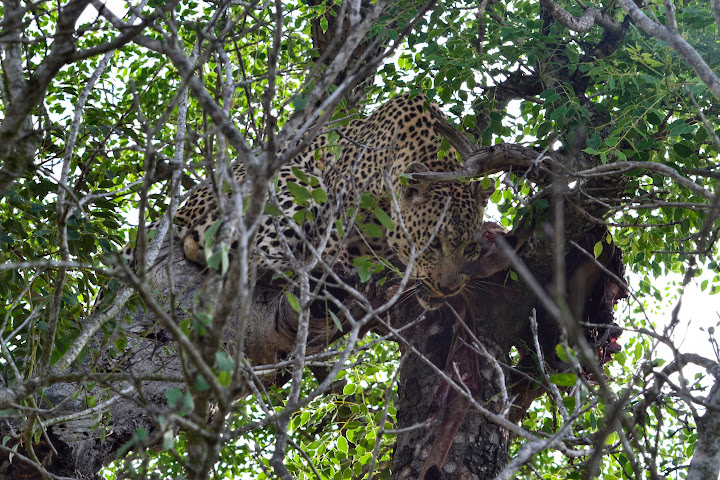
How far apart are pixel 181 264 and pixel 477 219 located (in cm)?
230

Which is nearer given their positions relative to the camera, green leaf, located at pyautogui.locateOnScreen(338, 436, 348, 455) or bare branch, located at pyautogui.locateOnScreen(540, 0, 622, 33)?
bare branch, located at pyautogui.locateOnScreen(540, 0, 622, 33)

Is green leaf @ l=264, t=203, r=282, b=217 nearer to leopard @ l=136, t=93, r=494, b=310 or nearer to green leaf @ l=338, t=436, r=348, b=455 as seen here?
leopard @ l=136, t=93, r=494, b=310

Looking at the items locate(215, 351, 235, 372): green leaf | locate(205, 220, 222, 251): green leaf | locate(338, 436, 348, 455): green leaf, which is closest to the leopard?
locate(338, 436, 348, 455): green leaf

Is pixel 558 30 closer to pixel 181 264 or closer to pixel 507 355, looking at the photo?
pixel 507 355

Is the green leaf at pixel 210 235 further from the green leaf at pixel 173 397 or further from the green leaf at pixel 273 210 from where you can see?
the green leaf at pixel 273 210

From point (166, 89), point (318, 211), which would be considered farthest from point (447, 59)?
point (166, 89)

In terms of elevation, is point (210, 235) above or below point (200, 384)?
above

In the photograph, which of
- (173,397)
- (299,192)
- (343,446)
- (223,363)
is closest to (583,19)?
(299,192)

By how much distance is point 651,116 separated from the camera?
13.3 ft

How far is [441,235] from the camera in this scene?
18.2ft

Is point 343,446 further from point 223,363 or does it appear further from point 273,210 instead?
point 223,363

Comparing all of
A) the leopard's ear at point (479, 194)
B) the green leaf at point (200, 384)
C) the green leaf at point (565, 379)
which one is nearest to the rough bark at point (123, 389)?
the green leaf at point (565, 379)

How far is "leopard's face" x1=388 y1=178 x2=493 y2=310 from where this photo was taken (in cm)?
518

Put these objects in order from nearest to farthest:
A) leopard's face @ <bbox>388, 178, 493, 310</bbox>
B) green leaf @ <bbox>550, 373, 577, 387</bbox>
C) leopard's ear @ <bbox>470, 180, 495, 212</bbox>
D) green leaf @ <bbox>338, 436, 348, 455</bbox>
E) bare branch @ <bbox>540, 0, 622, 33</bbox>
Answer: green leaf @ <bbox>550, 373, 577, 387</bbox>
bare branch @ <bbox>540, 0, 622, 33</bbox>
green leaf @ <bbox>338, 436, 348, 455</bbox>
leopard's face @ <bbox>388, 178, 493, 310</bbox>
leopard's ear @ <bbox>470, 180, 495, 212</bbox>
